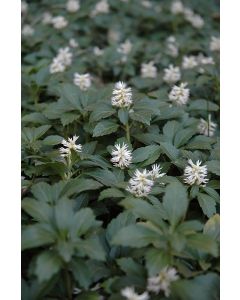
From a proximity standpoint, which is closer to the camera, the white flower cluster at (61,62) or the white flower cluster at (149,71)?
the white flower cluster at (61,62)

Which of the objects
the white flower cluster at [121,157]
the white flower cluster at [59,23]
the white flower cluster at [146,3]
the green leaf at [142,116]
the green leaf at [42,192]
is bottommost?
the green leaf at [42,192]

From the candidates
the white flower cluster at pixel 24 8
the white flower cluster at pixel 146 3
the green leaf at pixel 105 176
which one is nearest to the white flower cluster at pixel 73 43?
the white flower cluster at pixel 24 8

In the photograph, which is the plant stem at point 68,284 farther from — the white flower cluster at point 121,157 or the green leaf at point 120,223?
the white flower cluster at point 121,157

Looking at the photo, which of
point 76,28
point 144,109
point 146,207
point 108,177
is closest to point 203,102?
A: point 144,109

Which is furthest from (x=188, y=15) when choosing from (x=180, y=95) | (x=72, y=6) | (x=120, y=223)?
(x=120, y=223)

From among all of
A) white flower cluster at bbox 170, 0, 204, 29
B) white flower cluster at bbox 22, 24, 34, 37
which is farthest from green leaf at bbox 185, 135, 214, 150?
white flower cluster at bbox 170, 0, 204, 29

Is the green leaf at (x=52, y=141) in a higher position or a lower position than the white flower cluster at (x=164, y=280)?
higher
